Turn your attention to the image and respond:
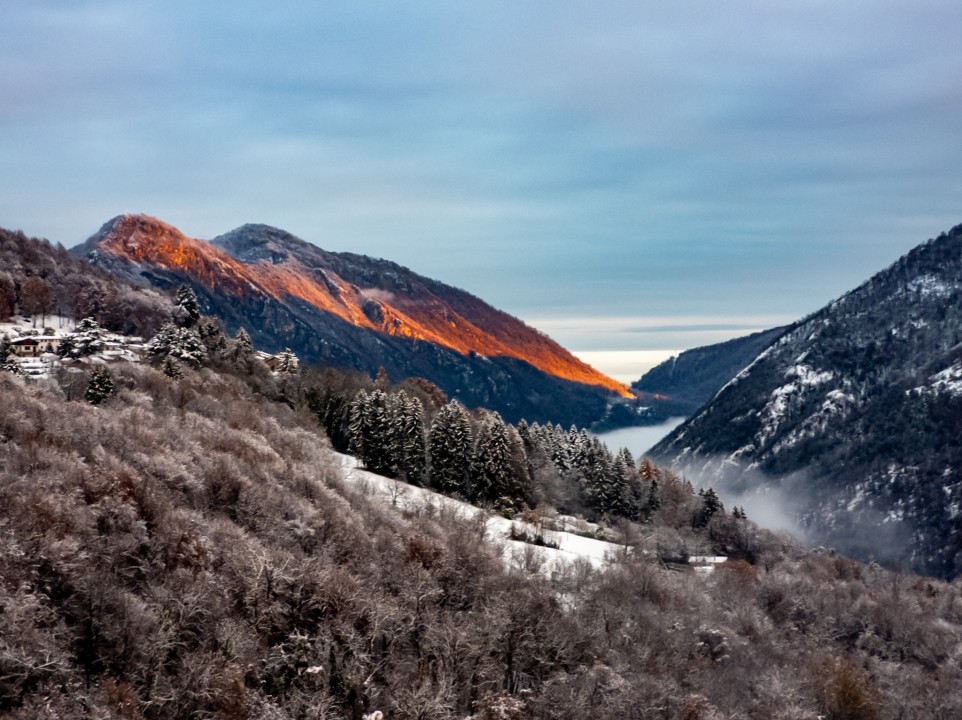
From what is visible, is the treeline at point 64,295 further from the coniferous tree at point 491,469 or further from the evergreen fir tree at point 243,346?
the coniferous tree at point 491,469

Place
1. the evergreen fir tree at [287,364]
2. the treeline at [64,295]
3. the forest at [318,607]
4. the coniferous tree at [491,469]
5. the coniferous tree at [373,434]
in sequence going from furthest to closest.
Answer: the treeline at [64,295]
the evergreen fir tree at [287,364]
the coniferous tree at [373,434]
the coniferous tree at [491,469]
the forest at [318,607]

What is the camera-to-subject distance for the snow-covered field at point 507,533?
2675 inches

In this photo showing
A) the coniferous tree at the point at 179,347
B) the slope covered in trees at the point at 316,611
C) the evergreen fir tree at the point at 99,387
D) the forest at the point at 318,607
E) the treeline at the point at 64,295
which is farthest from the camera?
the treeline at the point at 64,295

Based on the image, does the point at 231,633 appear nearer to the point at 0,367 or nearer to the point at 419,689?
the point at 419,689

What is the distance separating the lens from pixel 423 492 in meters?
82.4

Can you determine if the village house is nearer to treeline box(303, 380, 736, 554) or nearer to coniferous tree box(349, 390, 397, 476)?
treeline box(303, 380, 736, 554)

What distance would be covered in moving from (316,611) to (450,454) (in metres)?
54.1

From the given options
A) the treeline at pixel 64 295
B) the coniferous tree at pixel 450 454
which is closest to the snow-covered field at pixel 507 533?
the coniferous tree at pixel 450 454

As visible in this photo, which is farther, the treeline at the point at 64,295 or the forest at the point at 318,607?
the treeline at the point at 64,295

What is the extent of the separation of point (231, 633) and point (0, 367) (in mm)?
56409

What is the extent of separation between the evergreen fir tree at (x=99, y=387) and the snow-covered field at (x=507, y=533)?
25.0 metres

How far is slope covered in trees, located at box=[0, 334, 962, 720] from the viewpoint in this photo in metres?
33.2

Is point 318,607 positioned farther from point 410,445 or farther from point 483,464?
point 483,464

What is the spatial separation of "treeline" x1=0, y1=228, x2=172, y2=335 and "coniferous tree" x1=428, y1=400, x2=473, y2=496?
200 ft
